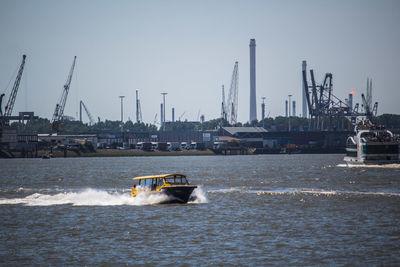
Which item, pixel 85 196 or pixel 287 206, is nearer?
pixel 287 206

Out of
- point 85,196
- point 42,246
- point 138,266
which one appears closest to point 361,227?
point 138,266

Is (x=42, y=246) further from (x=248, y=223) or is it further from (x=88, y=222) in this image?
(x=248, y=223)

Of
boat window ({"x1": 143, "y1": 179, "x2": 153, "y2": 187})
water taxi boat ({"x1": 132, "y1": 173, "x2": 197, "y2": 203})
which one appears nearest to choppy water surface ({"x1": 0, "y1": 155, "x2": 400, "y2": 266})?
water taxi boat ({"x1": 132, "y1": 173, "x2": 197, "y2": 203})

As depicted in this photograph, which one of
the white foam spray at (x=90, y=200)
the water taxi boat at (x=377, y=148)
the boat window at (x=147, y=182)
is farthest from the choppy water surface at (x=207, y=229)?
the water taxi boat at (x=377, y=148)

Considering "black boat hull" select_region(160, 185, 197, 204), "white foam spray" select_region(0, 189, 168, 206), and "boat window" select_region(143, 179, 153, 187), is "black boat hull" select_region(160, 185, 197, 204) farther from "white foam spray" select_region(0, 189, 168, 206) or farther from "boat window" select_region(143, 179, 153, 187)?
"boat window" select_region(143, 179, 153, 187)

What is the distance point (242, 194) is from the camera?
70.2m

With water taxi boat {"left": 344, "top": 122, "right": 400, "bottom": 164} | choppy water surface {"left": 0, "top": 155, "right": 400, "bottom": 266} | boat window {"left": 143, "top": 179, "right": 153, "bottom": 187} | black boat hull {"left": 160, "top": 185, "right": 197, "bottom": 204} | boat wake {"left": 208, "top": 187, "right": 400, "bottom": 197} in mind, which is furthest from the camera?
water taxi boat {"left": 344, "top": 122, "right": 400, "bottom": 164}

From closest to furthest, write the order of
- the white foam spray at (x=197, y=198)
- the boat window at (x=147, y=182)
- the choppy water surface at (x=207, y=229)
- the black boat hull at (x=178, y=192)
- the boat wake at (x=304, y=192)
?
the choppy water surface at (x=207, y=229), the black boat hull at (x=178, y=192), the boat window at (x=147, y=182), the white foam spray at (x=197, y=198), the boat wake at (x=304, y=192)

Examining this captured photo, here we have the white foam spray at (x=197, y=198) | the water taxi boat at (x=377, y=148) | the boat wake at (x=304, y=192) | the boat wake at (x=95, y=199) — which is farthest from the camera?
the water taxi boat at (x=377, y=148)

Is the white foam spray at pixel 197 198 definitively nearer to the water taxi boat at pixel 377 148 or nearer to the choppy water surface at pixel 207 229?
the choppy water surface at pixel 207 229

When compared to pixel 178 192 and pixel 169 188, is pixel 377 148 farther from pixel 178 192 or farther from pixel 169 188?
pixel 169 188

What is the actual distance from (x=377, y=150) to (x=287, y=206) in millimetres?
76109

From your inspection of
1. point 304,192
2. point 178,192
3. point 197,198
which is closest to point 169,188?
point 178,192

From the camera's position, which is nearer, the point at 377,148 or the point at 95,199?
the point at 95,199
